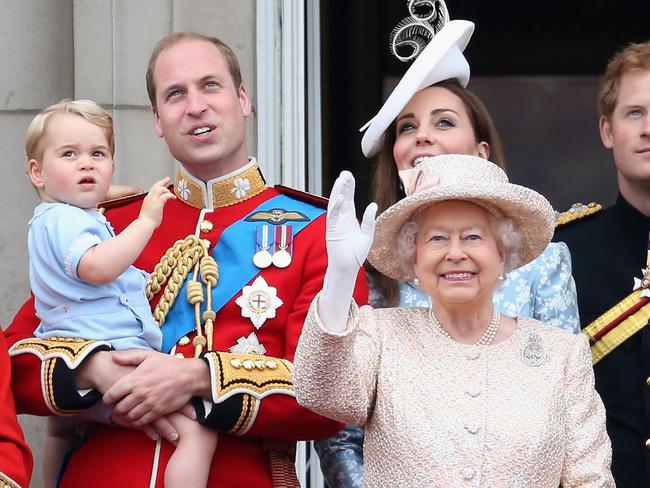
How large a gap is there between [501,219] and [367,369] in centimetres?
45

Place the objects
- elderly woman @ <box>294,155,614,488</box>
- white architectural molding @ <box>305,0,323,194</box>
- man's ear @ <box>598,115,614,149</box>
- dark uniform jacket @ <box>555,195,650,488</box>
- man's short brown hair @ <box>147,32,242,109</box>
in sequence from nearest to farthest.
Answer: elderly woman @ <box>294,155,614,488</box>, dark uniform jacket @ <box>555,195,650,488</box>, man's short brown hair @ <box>147,32,242,109</box>, man's ear @ <box>598,115,614,149</box>, white architectural molding @ <box>305,0,323,194</box>

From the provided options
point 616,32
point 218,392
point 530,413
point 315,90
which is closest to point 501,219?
point 530,413

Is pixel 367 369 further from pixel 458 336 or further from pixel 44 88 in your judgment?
pixel 44 88

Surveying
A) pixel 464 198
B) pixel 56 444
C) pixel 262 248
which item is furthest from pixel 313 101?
pixel 464 198

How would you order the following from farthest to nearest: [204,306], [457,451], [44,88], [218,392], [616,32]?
[616,32]
[44,88]
[204,306]
[218,392]
[457,451]

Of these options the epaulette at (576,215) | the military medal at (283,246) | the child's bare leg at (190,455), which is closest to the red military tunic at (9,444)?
the child's bare leg at (190,455)

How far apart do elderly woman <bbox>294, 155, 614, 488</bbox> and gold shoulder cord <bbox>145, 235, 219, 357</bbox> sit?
1.73ft

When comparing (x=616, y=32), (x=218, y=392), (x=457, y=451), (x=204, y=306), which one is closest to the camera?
(x=457, y=451)

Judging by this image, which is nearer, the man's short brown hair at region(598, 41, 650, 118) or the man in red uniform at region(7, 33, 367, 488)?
the man in red uniform at region(7, 33, 367, 488)

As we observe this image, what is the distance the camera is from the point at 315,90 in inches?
219

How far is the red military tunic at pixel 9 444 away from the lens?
357 centimetres

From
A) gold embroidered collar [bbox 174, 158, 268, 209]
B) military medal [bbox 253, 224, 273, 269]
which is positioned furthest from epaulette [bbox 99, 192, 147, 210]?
military medal [bbox 253, 224, 273, 269]

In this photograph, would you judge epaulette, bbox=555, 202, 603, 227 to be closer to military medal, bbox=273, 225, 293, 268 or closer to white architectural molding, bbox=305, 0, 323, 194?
military medal, bbox=273, 225, 293, 268

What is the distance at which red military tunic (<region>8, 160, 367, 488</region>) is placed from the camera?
3762mm
